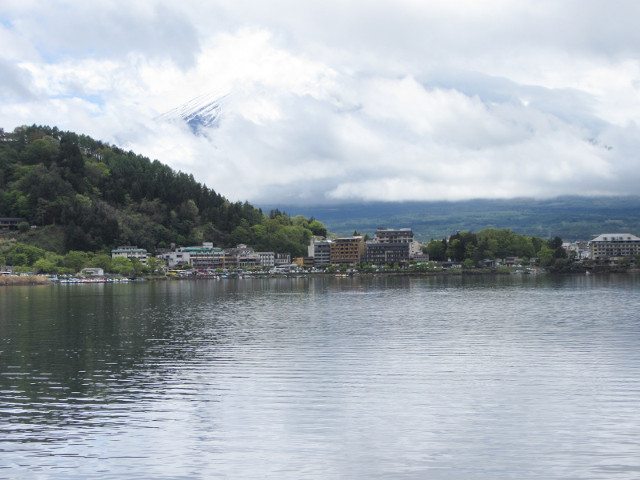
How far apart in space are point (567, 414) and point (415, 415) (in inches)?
121

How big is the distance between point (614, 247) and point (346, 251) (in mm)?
52703

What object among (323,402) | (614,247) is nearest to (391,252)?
(614,247)

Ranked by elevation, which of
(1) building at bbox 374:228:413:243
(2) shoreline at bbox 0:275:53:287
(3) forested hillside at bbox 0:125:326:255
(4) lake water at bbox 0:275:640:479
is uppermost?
(3) forested hillside at bbox 0:125:326:255

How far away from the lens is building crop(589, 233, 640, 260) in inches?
5217

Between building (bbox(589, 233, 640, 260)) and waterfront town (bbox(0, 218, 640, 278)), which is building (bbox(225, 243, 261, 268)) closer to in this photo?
waterfront town (bbox(0, 218, 640, 278))

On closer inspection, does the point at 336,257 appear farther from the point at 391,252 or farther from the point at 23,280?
the point at 23,280

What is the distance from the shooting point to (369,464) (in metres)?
11.0

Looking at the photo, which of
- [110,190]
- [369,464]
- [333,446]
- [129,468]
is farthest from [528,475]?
[110,190]

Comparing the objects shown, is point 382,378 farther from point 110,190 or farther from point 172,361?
point 110,190

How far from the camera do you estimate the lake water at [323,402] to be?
11.1m

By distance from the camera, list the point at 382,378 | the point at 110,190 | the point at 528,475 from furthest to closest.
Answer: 1. the point at 110,190
2. the point at 382,378
3. the point at 528,475

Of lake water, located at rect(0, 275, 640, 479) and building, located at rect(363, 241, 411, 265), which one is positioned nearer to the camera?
lake water, located at rect(0, 275, 640, 479)

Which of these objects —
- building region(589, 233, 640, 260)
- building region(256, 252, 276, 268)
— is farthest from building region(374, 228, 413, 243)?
building region(589, 233, 640, 260)

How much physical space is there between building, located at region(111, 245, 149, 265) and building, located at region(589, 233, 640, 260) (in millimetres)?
84669
